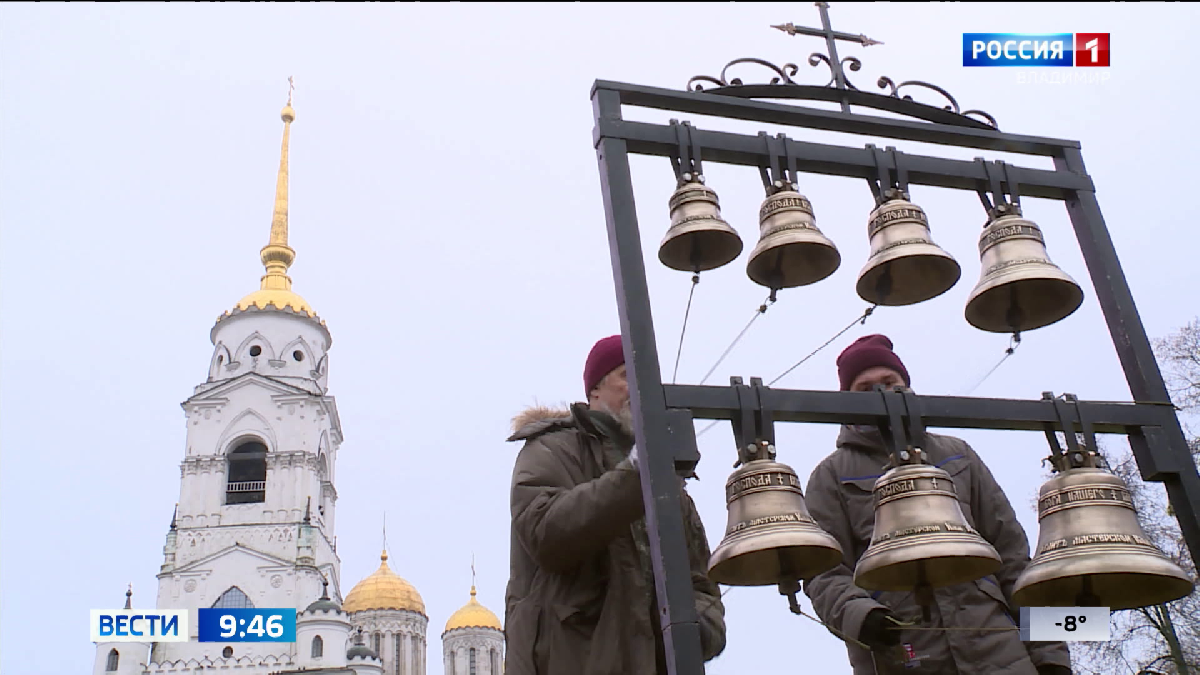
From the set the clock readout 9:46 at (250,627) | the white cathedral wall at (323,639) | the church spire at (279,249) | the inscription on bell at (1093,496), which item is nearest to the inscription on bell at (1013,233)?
the inscription on bell at (1093,496)

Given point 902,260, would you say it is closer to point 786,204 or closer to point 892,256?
point 892,256

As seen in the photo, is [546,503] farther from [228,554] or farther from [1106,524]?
[228,554]

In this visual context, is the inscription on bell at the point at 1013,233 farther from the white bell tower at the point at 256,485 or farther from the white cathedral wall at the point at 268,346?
the white cathedral wall at the point at 268,346

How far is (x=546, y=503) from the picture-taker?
3.36 meters

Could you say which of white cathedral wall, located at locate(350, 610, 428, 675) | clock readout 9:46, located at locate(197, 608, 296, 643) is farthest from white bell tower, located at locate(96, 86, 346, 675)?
white cathedral wall, located at locate(350, 610, 428, 675)

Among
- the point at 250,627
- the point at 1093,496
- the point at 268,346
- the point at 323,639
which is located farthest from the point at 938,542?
the point at 268,346

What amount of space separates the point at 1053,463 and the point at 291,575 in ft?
101

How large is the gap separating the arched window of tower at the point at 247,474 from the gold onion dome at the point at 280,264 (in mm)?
5011

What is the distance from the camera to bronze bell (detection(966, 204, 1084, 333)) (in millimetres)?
3850

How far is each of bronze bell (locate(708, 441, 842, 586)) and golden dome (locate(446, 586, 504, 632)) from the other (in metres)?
41.6

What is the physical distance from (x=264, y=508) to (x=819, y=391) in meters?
31.7

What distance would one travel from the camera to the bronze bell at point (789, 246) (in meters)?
3.89

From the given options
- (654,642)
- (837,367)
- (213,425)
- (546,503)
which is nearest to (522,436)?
(546,503)

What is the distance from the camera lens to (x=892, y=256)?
12.5ft
